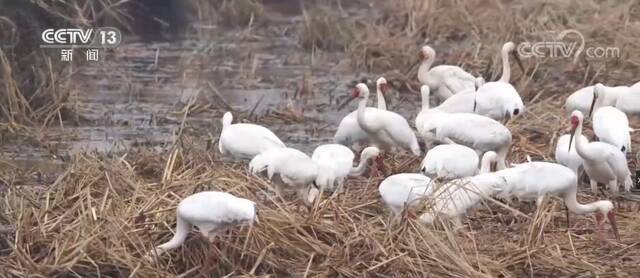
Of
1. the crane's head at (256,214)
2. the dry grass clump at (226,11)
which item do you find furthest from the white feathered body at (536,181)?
the dry grass clump at (226,11)

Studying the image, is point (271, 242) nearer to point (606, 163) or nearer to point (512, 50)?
point (606, 163)

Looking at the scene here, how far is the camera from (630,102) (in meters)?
9.34

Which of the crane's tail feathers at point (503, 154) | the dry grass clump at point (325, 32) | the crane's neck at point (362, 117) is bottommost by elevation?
the dry grass clump at point (325, 32)

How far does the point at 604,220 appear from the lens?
7.47m

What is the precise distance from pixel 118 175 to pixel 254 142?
1.00m

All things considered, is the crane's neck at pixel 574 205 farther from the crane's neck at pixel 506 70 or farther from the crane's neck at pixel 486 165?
the crane's neck at pixel 506 70

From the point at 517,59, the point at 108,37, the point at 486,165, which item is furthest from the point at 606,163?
the point at 108,37

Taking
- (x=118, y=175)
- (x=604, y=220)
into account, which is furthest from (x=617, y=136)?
(x=118, y=175)

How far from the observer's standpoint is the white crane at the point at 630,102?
367 inches

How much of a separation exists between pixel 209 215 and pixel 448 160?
1.69 metres

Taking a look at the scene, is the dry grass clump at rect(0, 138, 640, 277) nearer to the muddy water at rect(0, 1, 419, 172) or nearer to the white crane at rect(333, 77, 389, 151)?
the white crane at rect(333, 77, 389, 151)

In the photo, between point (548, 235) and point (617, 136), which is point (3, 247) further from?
point (617, 136)

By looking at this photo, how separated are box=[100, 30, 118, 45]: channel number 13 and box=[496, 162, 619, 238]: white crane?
4.53m

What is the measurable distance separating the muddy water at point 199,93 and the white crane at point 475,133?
1.39m
